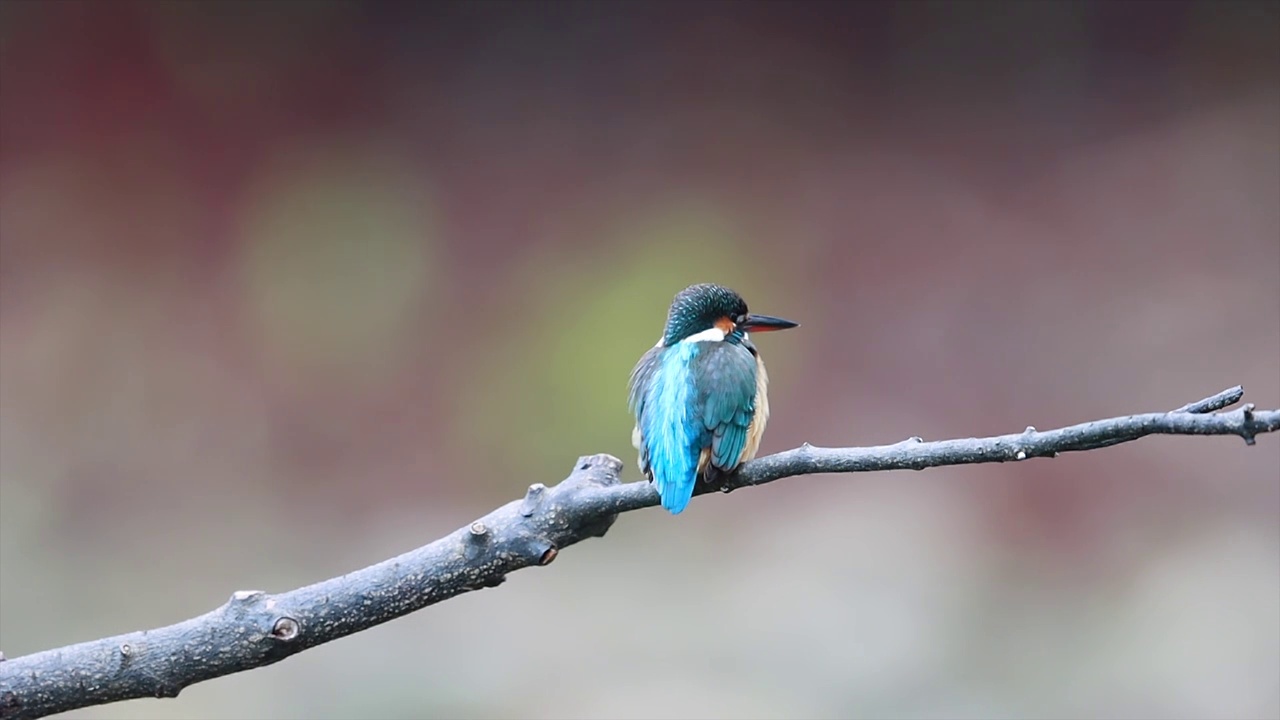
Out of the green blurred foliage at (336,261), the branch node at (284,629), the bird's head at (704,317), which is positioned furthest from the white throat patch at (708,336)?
the green blurred foliage at (336,261)

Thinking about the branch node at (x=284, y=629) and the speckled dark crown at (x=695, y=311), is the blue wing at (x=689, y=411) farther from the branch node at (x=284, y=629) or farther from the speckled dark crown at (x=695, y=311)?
the branch node at (x=284, y=629)

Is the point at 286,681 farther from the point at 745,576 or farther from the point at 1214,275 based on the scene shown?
the point at 1214,275

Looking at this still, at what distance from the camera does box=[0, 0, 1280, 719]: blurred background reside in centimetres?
253

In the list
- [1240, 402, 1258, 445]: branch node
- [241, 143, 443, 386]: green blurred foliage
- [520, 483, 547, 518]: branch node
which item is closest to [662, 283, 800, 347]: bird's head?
[520, 483, 547, 518]: branch node

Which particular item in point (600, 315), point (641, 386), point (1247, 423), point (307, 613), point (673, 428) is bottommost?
point (1247, 423)

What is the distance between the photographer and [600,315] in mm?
2629

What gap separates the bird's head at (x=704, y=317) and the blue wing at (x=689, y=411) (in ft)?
0.11

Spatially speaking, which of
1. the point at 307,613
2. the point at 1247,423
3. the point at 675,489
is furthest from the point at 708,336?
the point at 1247,423

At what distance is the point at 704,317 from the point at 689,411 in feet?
0.75

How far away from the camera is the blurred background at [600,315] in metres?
2.53

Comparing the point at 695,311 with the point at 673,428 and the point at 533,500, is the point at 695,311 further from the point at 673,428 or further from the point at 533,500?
the point at 533,500

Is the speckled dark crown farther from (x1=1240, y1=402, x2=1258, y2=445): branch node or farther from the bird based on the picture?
(x1=1240, y1=402, x2=1258, y2=445): branch node

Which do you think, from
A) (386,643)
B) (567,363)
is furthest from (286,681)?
(567,363)

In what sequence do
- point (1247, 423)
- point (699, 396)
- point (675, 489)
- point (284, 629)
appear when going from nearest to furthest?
point (1247, 423) → point (284, 629) → point (675, 489) → point (699, 396)
